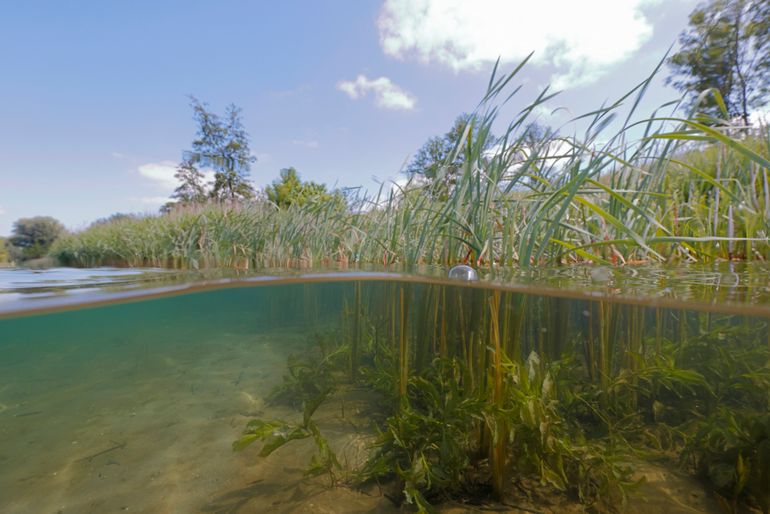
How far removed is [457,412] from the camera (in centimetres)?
178

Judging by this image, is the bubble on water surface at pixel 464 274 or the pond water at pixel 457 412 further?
the bubble on water surface at pixel 464 274

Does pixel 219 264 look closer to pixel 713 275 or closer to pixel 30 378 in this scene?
pixel 30 378

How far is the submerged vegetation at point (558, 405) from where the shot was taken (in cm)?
166

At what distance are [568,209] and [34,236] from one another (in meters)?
21.9

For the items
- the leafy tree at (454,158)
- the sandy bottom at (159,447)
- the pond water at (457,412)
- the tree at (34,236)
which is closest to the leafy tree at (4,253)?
the tree at (34,236)

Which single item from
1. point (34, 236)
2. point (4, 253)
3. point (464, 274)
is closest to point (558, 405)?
point (464, 274)

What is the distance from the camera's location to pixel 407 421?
1.88m

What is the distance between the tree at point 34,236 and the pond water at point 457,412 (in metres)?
16.2

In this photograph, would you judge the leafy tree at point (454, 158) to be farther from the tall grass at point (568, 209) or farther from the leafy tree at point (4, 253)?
the leafy tree at point (4, 253)

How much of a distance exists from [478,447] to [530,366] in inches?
26.6

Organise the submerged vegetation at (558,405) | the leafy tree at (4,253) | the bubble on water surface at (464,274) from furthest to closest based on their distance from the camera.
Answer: the leafy tree at (4,253) → the bubble on water surface at (464,274) → the submerged vegetation at (558,405)

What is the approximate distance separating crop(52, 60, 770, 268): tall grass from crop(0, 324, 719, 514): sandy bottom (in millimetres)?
1660

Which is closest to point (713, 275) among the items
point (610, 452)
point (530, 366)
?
point (610, 452)

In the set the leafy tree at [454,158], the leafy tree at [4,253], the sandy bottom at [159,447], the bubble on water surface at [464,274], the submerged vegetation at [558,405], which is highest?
the leafy tree at [454,158]
